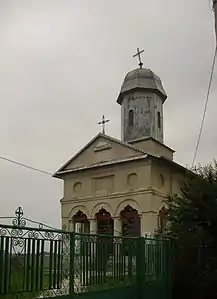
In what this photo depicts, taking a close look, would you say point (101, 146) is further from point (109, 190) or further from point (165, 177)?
point (165, 177)

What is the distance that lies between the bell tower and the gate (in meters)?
18.1

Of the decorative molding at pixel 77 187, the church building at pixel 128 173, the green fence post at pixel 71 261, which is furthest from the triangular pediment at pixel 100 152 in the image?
the green fence post at pixel 71 261

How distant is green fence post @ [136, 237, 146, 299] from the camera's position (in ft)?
31.6

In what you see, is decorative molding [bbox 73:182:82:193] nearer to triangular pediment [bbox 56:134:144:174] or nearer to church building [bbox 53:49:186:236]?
church building [bbox 53:49:186:236]

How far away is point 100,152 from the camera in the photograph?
27078mm

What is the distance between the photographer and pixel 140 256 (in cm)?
973

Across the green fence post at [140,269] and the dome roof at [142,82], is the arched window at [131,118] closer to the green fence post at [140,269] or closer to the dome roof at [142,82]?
the dome roof at [142,82]

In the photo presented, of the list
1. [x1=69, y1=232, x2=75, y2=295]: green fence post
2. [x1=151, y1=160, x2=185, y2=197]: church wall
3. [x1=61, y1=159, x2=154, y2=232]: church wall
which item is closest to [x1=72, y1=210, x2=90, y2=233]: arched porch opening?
[x1=61, y1=159, x2=154, y2=232]: church wall

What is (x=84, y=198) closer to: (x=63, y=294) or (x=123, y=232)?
(x=123, y=232)

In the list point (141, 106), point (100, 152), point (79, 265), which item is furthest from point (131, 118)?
point (79, 265)

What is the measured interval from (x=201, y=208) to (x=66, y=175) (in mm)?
16922

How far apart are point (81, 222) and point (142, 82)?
10003mm

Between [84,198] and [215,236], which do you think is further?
[84,198]

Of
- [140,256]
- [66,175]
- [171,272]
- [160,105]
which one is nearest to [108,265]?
[140,256]
